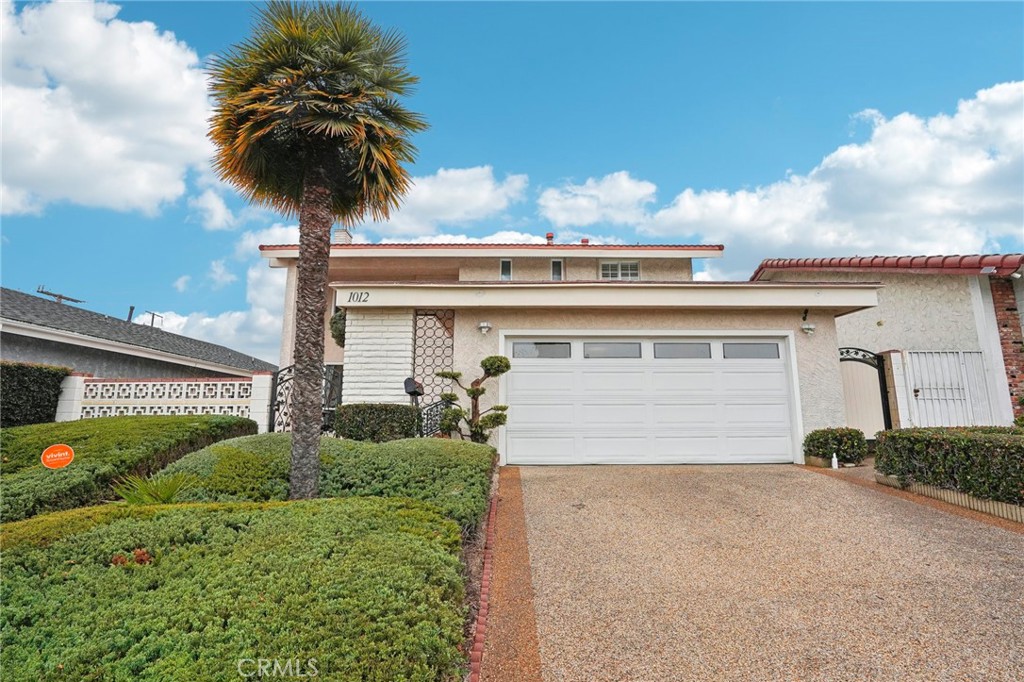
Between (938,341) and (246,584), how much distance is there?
14.5 metres

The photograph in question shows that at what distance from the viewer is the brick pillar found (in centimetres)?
1079

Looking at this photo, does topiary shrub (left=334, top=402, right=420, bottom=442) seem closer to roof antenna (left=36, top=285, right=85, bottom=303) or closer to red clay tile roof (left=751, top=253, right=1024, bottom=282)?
red clay tile roof (left=751, top=253, right=1024, bottom=282)

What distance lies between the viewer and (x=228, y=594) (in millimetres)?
2736

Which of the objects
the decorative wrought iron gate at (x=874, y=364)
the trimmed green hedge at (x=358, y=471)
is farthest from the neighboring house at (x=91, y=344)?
the decorative wrought iron gate at (x=874, y=364)

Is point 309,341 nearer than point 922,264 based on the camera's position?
Yes

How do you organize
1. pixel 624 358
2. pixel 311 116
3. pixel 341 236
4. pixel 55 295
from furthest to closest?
pixel 55 295 < pixel 341 236 < pixel 624 358 < pixel 311 116

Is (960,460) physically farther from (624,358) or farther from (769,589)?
(624,358)

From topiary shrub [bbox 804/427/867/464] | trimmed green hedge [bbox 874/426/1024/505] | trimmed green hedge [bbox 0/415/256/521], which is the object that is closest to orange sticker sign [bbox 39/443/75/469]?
trimmed green hedge [bbox 0/415/256/521]

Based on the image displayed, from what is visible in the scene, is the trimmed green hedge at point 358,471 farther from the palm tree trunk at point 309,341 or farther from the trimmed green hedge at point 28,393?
the trimmed green hedge at point 28,393

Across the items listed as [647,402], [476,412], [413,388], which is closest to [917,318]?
[647,402]

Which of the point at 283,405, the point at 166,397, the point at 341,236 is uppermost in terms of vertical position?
the point at 341,236

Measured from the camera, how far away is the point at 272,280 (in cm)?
1614

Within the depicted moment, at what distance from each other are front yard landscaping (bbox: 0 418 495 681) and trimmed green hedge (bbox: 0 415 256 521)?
19cm

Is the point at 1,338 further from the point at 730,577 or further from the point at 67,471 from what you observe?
the point at 730,577
